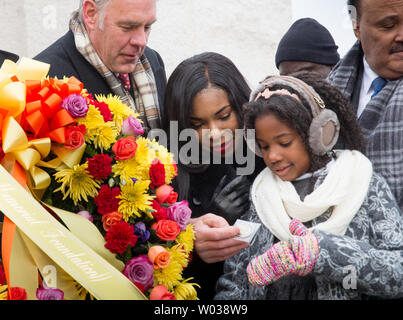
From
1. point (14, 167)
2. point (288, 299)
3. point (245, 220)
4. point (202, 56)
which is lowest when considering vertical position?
point (288, 299)

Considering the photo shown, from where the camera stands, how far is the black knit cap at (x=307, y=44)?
1790 millimetres

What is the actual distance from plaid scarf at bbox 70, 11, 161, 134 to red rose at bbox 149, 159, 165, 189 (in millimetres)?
331

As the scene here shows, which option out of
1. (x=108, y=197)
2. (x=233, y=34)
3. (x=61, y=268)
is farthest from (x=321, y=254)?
(x=233, y=34)

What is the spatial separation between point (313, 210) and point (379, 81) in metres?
0.47

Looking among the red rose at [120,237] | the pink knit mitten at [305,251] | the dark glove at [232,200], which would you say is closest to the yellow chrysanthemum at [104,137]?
the red rose at [120,237]

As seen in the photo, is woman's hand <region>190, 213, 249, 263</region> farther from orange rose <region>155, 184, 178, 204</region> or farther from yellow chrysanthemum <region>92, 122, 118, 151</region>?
yellow chrysanthemum <region>92, 122, 118, 151</region>

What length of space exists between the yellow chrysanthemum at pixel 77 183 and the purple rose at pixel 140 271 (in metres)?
0.21

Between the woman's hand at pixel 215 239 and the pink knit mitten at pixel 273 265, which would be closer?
the pink knit mitten at pixel 273 265

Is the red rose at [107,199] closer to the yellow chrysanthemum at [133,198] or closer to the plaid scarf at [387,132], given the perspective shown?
the yellow chrysanthemum at [133,198]

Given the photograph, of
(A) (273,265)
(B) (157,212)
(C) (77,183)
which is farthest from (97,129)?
(A) (273,265)

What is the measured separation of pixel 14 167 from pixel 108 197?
10.1 inches

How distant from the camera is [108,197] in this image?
1.46 meters

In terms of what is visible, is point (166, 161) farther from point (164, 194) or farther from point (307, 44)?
point (307, 44)
